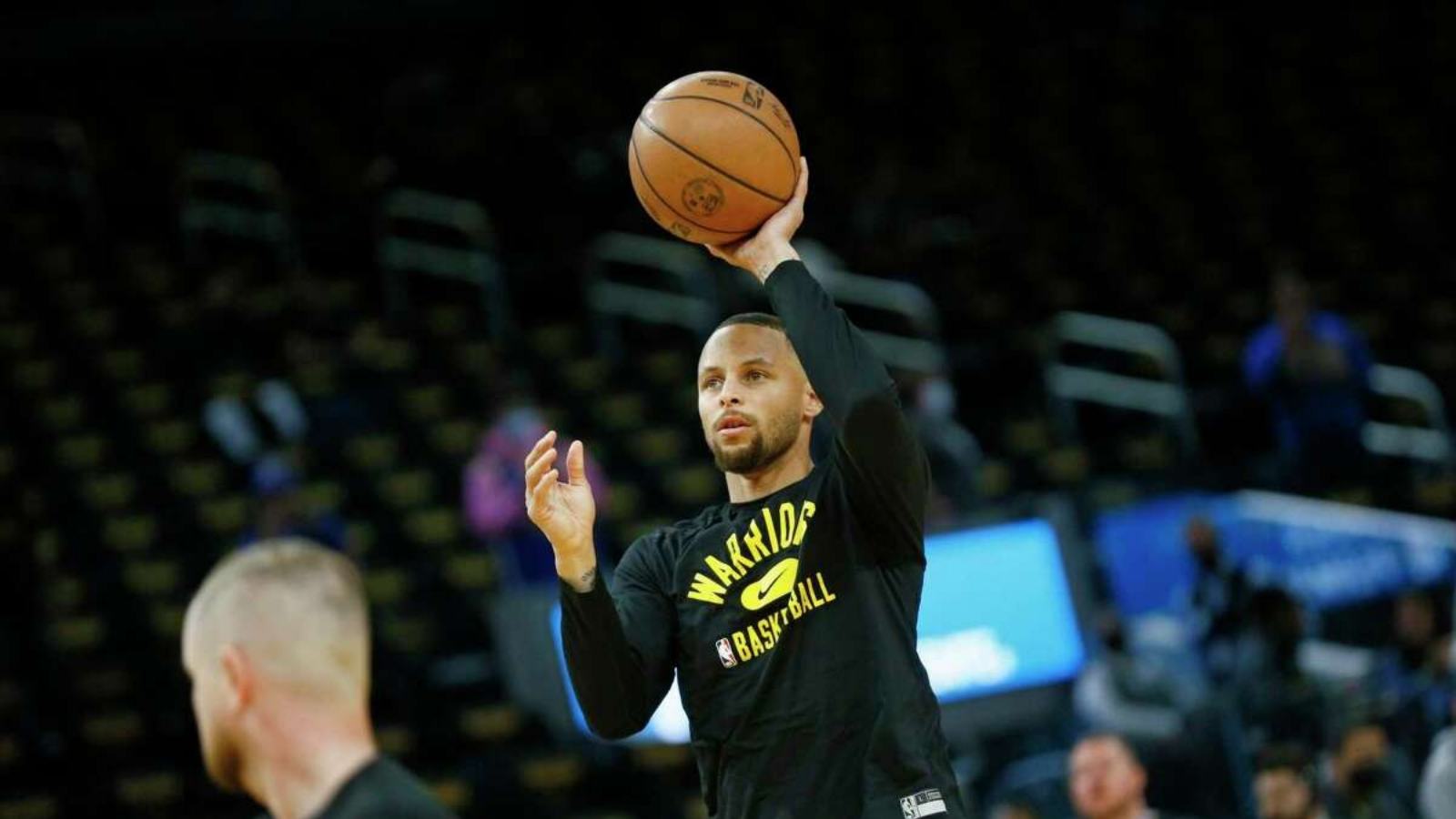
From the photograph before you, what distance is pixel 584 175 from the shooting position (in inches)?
588

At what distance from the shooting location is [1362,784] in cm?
907

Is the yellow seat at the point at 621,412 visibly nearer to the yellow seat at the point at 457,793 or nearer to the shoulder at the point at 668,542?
the yellow seat at the point at 457,793

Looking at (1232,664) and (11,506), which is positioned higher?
(11,506)

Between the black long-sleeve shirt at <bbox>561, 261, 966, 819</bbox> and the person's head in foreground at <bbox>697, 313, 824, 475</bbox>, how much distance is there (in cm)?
11

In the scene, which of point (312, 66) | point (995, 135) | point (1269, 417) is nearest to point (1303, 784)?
point (1269, 417)

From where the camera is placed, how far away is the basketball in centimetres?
460

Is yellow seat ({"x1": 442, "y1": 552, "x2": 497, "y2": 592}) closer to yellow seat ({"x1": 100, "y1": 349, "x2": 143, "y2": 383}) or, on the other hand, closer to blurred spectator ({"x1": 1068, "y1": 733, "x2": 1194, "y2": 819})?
yellow seat ({"x1": 100, "y1": 349, "x2": 143, "y2": 383})

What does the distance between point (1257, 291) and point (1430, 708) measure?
6.64 metres

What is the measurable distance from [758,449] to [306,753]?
163 cm

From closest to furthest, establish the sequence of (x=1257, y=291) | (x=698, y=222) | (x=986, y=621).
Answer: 1. (x=698, y=222)
2. (x=986, y=621)
3. (x=1257, y=291)

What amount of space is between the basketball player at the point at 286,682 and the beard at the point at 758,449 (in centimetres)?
145

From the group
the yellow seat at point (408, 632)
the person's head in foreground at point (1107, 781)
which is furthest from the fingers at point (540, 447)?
the yellow seat at point (408, 632)

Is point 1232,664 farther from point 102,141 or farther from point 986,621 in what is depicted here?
point 102,141

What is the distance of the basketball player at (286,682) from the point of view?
3240mm
